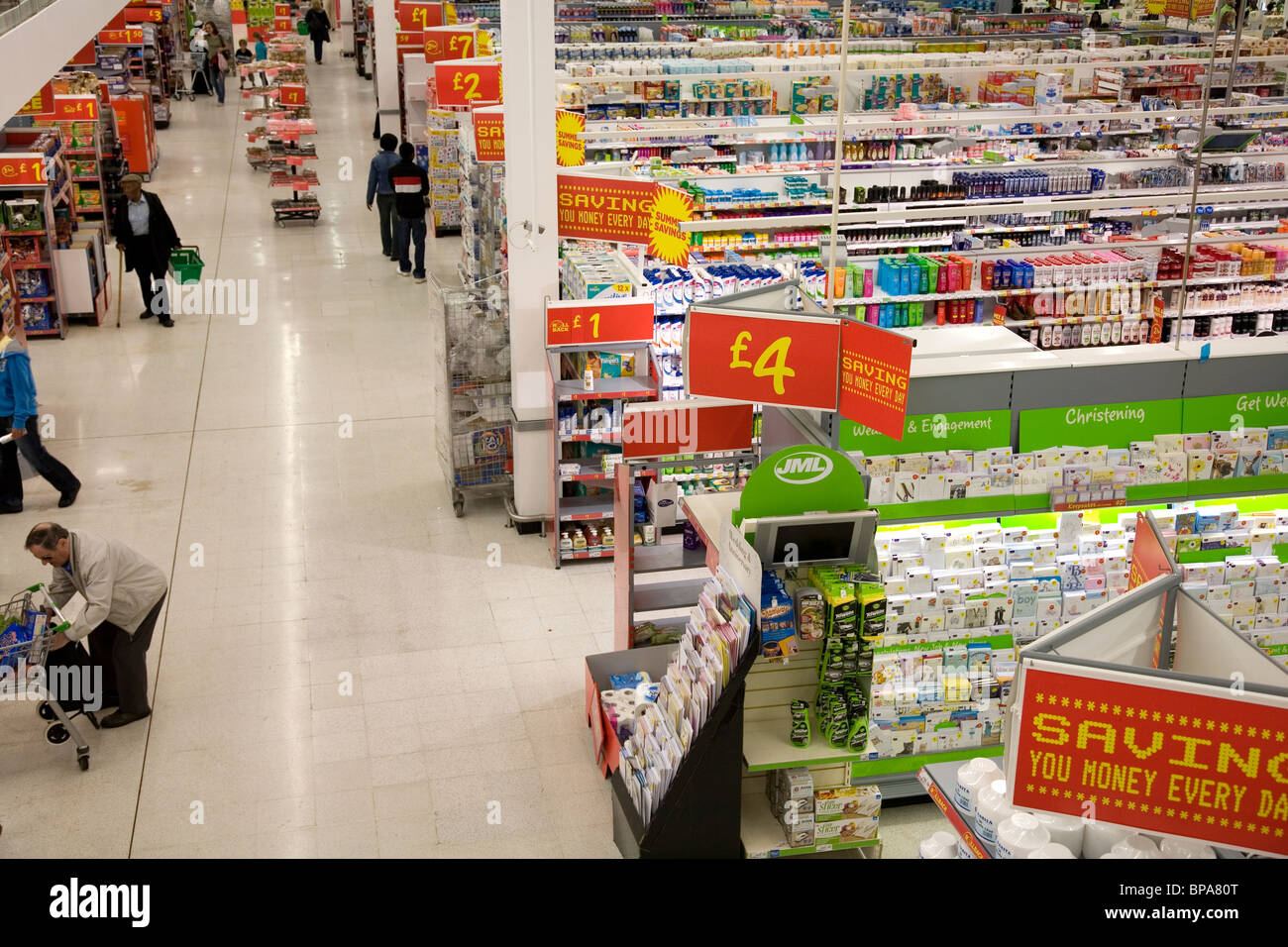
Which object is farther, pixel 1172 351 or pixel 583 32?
pixel 583 32

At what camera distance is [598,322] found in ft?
28.5

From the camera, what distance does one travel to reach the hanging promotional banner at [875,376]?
536cm

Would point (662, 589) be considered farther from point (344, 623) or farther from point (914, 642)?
point (344, 623)

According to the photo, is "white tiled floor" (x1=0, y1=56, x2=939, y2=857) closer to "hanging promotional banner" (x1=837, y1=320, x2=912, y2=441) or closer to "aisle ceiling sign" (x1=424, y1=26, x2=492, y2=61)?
"hanging promotional banner" (x1=837, y1=320, x2=912, y2=441)

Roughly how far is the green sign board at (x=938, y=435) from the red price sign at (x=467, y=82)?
26.2ft

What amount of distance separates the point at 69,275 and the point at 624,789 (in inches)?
400

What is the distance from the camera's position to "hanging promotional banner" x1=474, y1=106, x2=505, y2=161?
10.9 meters

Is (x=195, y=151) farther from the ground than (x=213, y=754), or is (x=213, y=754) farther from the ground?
(x=195, y=151)

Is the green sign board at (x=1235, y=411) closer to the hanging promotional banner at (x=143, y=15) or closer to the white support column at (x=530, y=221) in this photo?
the white support column at (x=530, y=221)

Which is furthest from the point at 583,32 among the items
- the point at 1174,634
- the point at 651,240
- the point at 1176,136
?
the point at 1174,634

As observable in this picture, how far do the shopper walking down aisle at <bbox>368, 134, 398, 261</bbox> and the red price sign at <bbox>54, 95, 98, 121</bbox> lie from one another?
135 inches

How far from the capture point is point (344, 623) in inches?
318

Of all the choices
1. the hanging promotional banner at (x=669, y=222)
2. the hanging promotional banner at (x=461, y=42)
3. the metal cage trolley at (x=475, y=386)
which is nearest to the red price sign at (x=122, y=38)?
the hanging promotional banner at (x=461, y=42)
